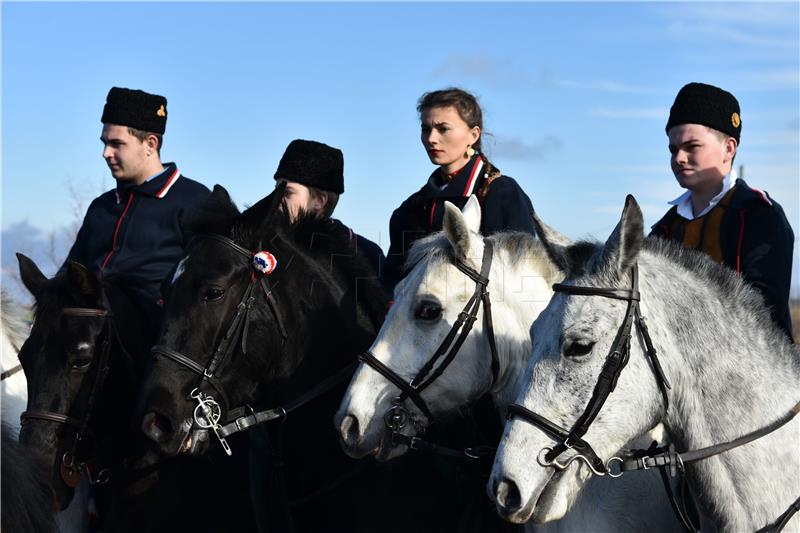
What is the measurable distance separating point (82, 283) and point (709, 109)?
151 inches

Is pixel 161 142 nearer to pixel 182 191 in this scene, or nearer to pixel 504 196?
pixel 182 191

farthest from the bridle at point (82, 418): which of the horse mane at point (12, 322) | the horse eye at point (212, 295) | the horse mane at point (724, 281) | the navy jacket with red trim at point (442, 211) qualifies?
the horse mane at point (724, 281)

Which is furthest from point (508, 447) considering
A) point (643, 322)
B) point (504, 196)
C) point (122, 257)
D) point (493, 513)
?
point (122, 257)

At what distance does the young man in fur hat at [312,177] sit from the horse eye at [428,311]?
6.33ft

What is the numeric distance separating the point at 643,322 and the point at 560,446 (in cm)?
61

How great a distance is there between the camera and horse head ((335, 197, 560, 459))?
4848mm

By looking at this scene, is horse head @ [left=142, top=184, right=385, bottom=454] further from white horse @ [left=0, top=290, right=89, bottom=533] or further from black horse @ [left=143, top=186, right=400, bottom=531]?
white horse @ [left=0, top=290, right=89, bottom=533]

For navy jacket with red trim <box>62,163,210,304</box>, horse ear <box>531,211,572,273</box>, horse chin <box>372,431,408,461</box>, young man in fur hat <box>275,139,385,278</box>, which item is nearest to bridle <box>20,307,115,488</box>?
navy jacket with red trim <box>62,163,210,304</box>

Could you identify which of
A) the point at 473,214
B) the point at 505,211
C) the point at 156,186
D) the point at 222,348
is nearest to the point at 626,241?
the point at 473,214

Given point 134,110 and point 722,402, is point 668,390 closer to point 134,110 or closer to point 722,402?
point 722,402

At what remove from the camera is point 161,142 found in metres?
7.54

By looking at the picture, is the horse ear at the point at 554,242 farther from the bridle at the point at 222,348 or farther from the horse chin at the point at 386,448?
the bridle at the point at 222,348

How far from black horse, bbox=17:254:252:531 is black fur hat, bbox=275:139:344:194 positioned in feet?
5.05

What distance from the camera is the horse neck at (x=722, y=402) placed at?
4.03 m
